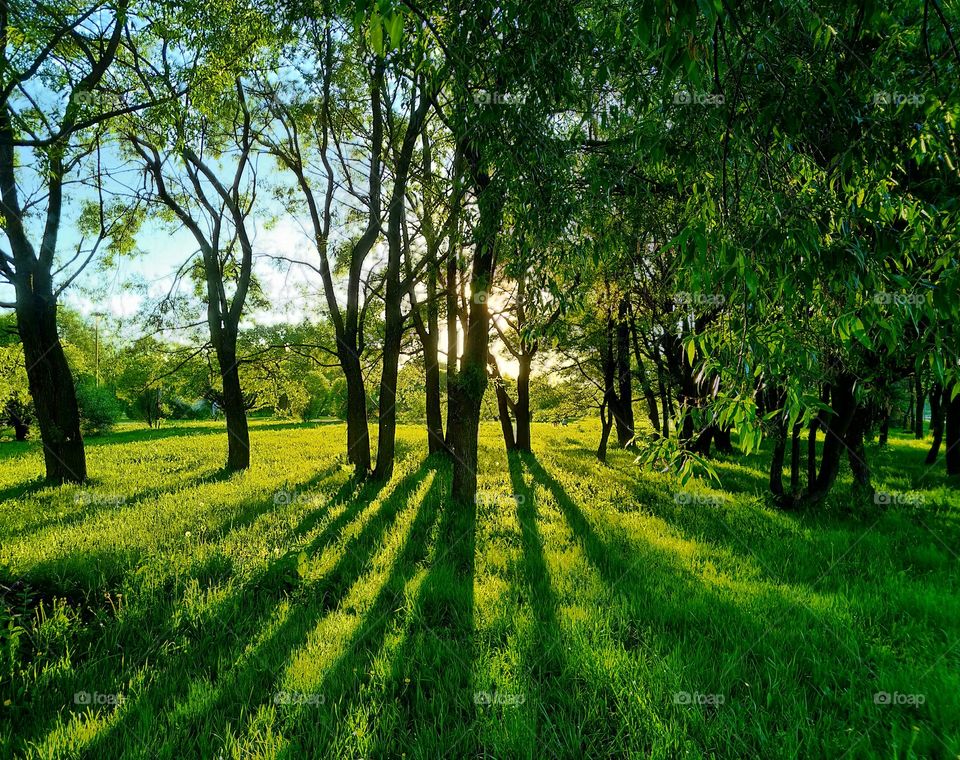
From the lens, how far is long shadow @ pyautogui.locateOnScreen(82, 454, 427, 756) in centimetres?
290

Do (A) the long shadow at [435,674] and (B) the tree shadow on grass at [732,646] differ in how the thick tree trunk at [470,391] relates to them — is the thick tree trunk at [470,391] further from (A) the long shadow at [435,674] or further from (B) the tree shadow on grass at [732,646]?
(B) the tree shadow on grass at [732,646]

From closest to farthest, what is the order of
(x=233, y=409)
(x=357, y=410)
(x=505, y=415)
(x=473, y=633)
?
(x=473, y=633)
(x=357, y=410)
(x=233, y=409)
(x=505, y=415)

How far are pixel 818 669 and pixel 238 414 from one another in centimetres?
1271

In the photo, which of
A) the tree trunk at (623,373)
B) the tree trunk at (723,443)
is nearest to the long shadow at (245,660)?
the tree trunk at (623,373)

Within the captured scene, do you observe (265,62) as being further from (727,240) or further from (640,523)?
(640,523)

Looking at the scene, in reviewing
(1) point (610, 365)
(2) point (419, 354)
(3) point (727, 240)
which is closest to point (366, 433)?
(2) point (419, 354)

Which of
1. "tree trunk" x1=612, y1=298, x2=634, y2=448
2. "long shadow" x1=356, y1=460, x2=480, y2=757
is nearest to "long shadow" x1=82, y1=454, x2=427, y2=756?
"long shadow" x1=356, y1=460, x2=480, y2=757

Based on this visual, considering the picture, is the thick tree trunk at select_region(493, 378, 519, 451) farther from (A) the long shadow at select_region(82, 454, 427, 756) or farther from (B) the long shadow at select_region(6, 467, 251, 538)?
(A) the long shadow at select_region(82, 454, 427, 756)

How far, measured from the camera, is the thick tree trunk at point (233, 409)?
11.8 metres

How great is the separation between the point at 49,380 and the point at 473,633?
1100 centimetres

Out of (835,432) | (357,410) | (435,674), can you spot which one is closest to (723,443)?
(835,432)

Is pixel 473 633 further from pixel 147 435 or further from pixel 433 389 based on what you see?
pixel 147 435

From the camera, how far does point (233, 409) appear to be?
1205 centimetres

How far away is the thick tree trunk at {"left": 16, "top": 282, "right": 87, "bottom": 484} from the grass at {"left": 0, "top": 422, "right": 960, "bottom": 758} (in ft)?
8.01
